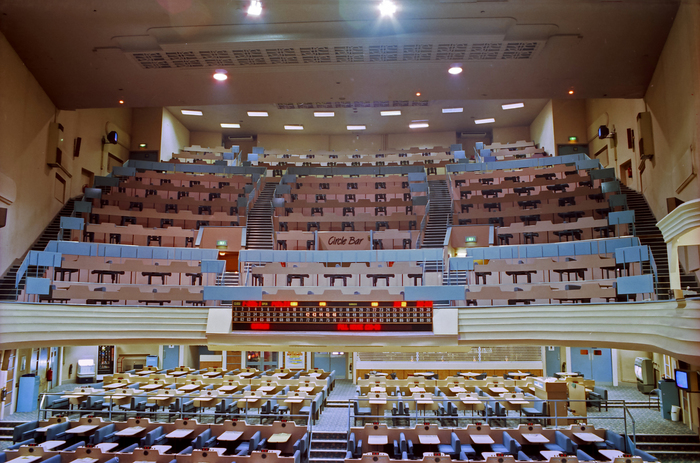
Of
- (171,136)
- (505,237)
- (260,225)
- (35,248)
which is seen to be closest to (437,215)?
(505,237)

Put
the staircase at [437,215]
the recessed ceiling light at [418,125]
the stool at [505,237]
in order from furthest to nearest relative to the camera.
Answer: the recessed ceiling light at [418,125], the staircase at [437,215], the stool at [505,237]

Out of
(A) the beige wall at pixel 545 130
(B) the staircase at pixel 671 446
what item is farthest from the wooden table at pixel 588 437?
(A) the beige wall at pixel 545 130

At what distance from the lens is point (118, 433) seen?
9203 mm

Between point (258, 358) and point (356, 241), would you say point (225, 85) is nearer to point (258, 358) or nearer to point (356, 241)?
point (356, 241)

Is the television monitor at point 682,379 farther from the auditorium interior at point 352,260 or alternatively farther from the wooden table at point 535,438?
the wooden table at point 535,438

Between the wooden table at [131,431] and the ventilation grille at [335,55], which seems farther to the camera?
the ventilation grille at [335,55]

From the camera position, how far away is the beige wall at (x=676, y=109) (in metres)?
11.3

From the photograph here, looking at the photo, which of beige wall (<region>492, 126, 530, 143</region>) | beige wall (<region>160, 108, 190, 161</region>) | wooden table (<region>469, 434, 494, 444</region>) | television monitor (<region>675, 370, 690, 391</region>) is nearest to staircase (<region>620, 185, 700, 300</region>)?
television monitor (<region>675, 370, 690, 391</region>)

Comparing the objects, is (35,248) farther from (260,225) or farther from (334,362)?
(334,362)

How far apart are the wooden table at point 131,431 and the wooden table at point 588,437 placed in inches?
301

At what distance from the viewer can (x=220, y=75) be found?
14.2 m

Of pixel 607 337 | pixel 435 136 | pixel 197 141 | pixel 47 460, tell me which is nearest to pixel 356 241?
pixel 607 337

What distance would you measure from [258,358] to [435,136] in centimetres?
1584

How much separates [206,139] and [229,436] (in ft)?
72.7
